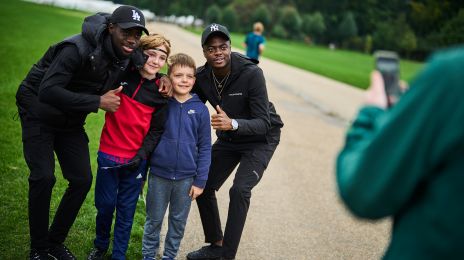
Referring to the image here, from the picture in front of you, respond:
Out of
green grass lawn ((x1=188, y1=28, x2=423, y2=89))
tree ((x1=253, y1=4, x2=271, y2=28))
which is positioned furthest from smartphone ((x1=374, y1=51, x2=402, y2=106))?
tree ((x1=253, y1=4, x2=271, y2=28))

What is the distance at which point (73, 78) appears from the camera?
4016 millimetres

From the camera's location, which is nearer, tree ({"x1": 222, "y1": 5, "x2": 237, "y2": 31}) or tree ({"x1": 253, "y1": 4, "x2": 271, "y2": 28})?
tree ({"x1": 253, "y1": 4, "x2": 271, "y2": 28})

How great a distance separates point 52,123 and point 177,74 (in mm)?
1142

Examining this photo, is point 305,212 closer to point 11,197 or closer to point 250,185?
point 250,185

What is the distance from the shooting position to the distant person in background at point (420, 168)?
4.61ft

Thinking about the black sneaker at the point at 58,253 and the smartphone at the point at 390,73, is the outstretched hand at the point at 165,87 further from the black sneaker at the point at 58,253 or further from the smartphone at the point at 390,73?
the smartphone at the point at 390,73

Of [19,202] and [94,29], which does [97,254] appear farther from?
[94,29]

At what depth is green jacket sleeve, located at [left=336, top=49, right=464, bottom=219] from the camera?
1.40m

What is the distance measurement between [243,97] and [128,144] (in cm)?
118

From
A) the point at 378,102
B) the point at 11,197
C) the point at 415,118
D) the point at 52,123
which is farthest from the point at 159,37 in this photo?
the point at 415,118

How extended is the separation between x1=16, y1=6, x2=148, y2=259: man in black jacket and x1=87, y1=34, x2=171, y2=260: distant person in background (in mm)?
169

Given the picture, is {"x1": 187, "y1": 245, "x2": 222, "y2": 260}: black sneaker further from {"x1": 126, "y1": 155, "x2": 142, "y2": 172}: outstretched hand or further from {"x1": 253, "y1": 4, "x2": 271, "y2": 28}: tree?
{"x1": 253, "y1": 4, "x2": 271, "y2": 28}: tree

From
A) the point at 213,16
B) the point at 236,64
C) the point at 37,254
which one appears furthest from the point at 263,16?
the point at 37,254

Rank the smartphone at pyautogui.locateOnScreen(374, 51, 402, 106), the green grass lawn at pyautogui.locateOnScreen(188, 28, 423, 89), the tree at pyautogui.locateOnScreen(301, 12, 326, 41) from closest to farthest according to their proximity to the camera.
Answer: the smartphone at pyautogui.locateOnScreen(374, 51, 402, 106), the green grass lawn at pyautogui.locateOnScreen(188, 28, 423, 89), the tree at pyautogui.locateOnScreen(301, 12, 326, 41)
